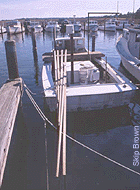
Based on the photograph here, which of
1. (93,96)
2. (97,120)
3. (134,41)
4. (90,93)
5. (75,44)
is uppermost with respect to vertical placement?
(134,41)

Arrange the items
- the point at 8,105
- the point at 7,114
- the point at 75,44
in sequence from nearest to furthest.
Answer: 1. the point at 7,114
2. the point at 8,105
3. the point at 75,44

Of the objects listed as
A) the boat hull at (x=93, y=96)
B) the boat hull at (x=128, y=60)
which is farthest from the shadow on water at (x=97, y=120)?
the boat hull at (x=128, y=60)

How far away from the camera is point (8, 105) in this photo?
7.49 meters

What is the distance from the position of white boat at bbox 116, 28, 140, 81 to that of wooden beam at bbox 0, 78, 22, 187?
37.5 feet

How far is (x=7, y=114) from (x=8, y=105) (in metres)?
0.65

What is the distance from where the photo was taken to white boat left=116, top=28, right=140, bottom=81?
17447 mm

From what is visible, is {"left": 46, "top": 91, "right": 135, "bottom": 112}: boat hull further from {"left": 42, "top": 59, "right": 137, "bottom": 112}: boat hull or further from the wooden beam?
the wooden beam

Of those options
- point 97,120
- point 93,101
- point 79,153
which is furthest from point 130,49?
point 79,153

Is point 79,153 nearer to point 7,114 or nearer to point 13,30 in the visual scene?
point 7,114

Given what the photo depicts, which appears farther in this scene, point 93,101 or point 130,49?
point 130,49

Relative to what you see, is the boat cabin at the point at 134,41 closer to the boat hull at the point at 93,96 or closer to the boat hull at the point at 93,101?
the boat hull at the point at 93,96

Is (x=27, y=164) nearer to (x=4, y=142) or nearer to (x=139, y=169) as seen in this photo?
(x=4, y=142)

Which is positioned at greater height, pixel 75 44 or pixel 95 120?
pixel 75 44

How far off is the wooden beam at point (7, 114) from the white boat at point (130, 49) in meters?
11.4
